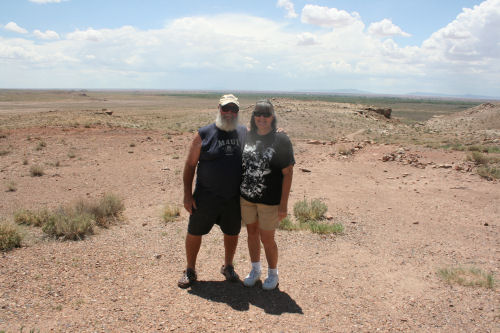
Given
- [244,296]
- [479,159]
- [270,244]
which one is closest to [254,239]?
[270,244]

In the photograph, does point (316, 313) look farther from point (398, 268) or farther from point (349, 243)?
point (349, 243)

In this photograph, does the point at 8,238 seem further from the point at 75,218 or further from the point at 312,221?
the point at 312,221

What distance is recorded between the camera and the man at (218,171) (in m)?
3.47

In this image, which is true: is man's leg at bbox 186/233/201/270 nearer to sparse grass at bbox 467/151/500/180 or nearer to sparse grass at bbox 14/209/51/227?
sparse grass at bbox 14/209/51/227

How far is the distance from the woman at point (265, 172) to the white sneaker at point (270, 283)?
486 mm

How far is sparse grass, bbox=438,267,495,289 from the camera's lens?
4.04 meters

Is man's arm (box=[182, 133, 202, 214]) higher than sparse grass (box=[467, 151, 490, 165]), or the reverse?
man's arm (box=[182, 133, 202, 214])

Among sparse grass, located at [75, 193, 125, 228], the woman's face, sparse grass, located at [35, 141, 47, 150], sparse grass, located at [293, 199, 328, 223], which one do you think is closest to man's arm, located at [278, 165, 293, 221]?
the woman's face

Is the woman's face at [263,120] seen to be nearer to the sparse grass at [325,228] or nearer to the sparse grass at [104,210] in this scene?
the sparse grass at [325,228]

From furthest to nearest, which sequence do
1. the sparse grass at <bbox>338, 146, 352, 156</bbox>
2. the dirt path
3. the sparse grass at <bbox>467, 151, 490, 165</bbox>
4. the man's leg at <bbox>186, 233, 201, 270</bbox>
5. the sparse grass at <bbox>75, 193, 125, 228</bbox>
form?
the sparse grass at <bbox>338, 146, 352, 156</bbox> → the sparse grass at <bbox>467, 151, 490, 165</bbox> → the sparse grass at <bbox>75, 193, 125, 228</bbox> → the man's leg at <bbox>186, 233, 201, 270</bbox> → the dirt path

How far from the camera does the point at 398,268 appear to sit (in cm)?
459

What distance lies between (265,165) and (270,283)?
51.6 inches

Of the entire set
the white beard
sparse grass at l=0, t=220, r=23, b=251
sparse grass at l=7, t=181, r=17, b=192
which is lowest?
sparse grass at l=7, t=181, r=17, b=192

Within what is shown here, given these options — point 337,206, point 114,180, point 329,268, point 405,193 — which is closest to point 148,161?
point 114,180
